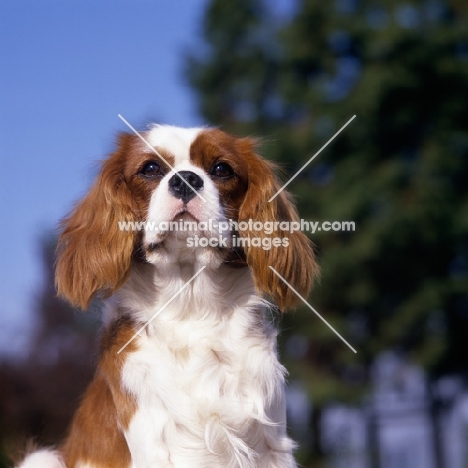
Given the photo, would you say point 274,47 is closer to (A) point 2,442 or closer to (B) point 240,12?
(B) point 240,12

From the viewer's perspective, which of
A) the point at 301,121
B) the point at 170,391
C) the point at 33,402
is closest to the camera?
the point at 170,391

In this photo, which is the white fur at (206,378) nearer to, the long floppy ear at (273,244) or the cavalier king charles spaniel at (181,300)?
the cavalier king charles spaniel at (181,300)

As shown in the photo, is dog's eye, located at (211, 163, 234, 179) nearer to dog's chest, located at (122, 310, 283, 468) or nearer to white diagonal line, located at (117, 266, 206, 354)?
white diagonal line, located at (117, 266, 206, 354)

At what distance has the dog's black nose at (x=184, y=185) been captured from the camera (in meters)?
3.34

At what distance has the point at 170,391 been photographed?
329 cm

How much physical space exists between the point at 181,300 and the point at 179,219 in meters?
0.41

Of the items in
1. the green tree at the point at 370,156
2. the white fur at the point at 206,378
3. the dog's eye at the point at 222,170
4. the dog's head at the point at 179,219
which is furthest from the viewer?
the green tree at the point at 370,156

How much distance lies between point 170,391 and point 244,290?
641 mm

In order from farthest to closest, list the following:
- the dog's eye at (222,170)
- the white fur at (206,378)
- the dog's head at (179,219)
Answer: the dog's eye at (222,170)
the dog's head at (179,219)
the white fur at (206,378)

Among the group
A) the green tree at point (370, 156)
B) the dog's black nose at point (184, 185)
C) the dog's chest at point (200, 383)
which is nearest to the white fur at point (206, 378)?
the dog's chest at point (200, 383)

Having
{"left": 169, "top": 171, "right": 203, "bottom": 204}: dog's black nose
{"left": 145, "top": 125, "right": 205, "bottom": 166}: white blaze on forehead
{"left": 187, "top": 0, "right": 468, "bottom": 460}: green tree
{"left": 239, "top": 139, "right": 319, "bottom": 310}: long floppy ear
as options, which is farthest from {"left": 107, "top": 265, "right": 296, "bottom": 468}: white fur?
{"left": 187, "top": 0, "right": 468, "bottom": 460}: green tree

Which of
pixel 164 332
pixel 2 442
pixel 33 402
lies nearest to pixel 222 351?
pixel 164 332

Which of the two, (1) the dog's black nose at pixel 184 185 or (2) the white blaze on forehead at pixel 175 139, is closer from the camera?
(1) the dog's black nose at pixel 184 185

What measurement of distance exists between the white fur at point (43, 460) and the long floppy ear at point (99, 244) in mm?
871
